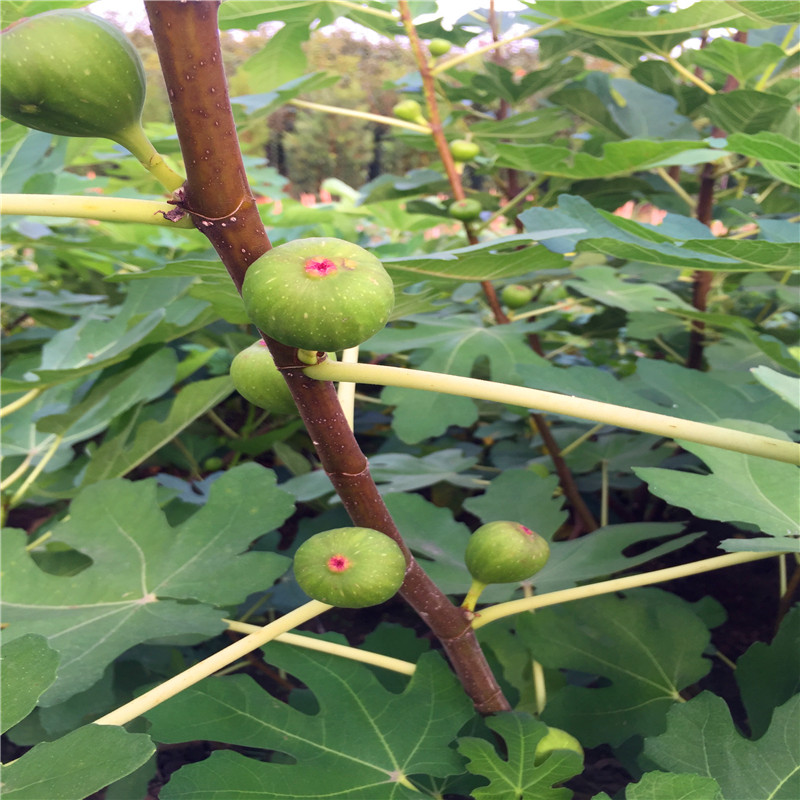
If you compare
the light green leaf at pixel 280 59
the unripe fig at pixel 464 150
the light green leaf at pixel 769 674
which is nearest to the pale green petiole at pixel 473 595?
the light green leaf at pixel 769 674

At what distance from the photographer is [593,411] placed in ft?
1.41

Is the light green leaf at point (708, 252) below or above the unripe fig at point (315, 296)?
below

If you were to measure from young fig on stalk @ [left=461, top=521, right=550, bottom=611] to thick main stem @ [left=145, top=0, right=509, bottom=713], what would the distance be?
13 cm

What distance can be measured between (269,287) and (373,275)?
64mm

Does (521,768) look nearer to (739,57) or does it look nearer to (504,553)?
(504,553)

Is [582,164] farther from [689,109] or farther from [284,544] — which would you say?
[284,544]

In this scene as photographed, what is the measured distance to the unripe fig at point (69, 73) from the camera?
36cm

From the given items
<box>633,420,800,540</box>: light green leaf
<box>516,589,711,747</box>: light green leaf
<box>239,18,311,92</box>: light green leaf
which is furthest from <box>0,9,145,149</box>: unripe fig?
<box>239,18,311,92</box>: light green leaf

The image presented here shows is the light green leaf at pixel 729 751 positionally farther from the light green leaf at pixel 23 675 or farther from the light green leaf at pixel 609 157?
the light green leaf at pixel 609 157

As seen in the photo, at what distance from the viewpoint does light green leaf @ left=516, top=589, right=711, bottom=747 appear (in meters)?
0.77

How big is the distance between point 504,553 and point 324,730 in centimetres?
30

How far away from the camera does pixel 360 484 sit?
55 cm

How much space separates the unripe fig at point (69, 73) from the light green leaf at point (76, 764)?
44 centimetres

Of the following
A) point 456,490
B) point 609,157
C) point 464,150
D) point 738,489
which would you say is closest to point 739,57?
point 609,157
